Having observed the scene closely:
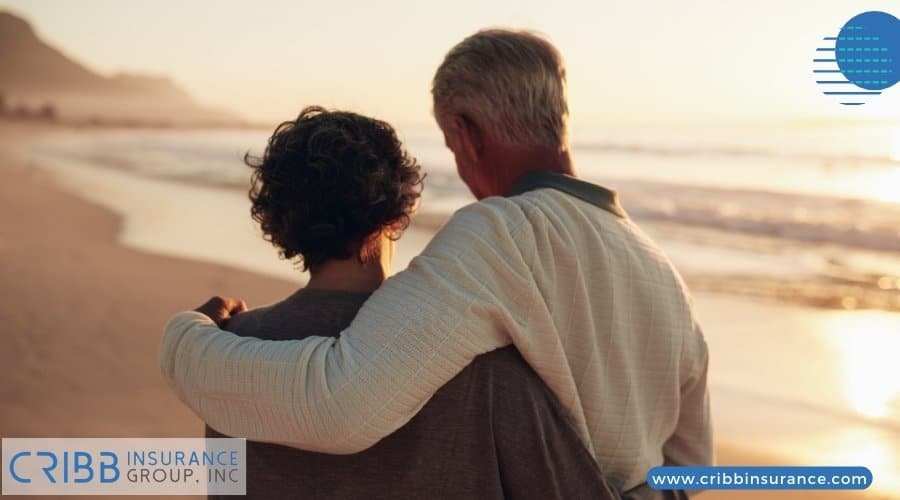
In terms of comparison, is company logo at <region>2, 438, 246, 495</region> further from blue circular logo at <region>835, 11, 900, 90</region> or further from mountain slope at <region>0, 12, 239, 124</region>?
mountain slope at <region>0, 12, 239, 124</region>

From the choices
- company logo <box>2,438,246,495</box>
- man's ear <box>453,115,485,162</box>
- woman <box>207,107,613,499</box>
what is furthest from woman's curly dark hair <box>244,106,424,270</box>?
company logo <box>2,438,246,495</box>

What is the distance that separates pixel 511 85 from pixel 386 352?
623 mm

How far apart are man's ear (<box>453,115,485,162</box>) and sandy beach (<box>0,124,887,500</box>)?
7.89ft

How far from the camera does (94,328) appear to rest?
5918mm

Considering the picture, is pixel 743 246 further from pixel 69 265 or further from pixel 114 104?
pixel 114 104

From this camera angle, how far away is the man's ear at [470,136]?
210 centimetres

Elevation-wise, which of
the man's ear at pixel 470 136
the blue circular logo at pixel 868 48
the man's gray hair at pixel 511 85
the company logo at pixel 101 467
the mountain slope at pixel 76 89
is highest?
the mountain slope at pixel 76 89

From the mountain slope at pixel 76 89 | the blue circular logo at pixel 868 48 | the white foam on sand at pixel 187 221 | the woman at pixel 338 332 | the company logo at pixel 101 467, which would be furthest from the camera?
the mountain slope at pixel 76 89

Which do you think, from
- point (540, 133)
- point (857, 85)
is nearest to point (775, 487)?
point (857, 85)

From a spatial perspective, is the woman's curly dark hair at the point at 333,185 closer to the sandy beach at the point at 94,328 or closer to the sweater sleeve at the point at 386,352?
the sweater sleeve at the point at 386,352

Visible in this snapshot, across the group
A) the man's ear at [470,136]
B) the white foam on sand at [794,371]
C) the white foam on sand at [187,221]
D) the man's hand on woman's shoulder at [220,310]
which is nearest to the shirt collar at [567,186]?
the man's ear at [470,136]

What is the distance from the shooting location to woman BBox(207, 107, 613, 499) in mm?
1804

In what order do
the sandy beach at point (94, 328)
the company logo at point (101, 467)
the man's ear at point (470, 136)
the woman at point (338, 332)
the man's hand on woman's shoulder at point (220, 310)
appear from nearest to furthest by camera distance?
the woman at point (338, 332)
the man's hand on woman's shoulder at point (220, 310)
the man's ear at point (470, 136)
the company logo at point (101, 467)
the sandy beach at point (94, 328)

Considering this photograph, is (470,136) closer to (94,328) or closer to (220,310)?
(220,310)
